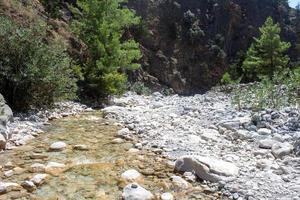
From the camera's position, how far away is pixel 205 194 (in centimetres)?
530

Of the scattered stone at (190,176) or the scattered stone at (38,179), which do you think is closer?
the scattered stone at (38,179)

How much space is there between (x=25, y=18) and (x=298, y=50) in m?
55.5

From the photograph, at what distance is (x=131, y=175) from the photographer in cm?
586

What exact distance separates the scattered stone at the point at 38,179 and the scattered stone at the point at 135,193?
1.29 meters

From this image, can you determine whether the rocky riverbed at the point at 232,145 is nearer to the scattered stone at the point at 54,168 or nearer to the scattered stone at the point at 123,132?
the scattered stone at the point at 123,132

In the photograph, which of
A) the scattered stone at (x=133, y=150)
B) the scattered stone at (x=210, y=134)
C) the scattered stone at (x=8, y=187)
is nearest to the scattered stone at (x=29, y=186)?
the scattered stone at (x=8, y=187)

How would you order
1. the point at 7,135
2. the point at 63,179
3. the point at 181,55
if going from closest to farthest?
the point at 63,179
the point at 7,135
the point at 181,55

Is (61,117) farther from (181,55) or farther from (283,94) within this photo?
(181,55)

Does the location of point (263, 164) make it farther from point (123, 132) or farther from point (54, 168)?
point (123, 132)

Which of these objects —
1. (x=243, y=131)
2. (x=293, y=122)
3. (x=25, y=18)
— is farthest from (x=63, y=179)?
(x=25, y=18)

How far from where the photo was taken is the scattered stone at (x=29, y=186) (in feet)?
17.5

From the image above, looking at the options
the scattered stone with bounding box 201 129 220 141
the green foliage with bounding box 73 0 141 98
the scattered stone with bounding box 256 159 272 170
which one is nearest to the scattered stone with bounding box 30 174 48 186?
the scattered stone with bounding box 256 159 272 170

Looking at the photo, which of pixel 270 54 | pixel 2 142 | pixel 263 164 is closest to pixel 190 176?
pixel 263 164

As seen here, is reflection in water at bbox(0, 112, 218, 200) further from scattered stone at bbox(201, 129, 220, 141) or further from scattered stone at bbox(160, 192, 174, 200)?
scattered stone at bbox(201, 129, 220, 141)
